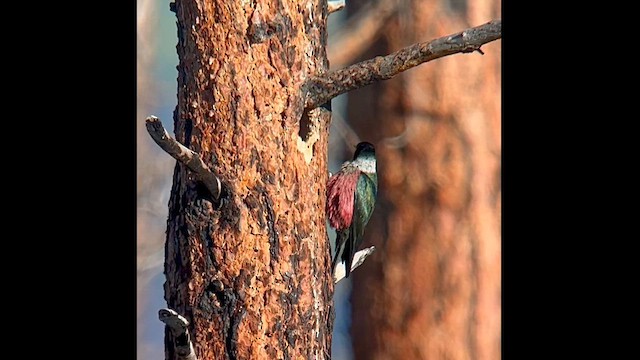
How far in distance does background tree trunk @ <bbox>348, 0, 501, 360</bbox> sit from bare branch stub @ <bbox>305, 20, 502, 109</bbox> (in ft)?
5.95

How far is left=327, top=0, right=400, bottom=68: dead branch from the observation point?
4207mm

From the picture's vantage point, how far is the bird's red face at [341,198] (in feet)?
9.64

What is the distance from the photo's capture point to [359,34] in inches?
167

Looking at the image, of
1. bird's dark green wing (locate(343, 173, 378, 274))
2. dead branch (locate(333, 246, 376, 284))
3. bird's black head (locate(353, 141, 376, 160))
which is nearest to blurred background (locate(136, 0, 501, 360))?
bird's black head (locate(353, 141, 376, 160))

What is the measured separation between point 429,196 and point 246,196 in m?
1.92

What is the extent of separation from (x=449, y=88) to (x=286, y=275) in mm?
2017

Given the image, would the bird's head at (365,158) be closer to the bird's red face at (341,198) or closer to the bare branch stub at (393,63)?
the bird's red face at (341,198)

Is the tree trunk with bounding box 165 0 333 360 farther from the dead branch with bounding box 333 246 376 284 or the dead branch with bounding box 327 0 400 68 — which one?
the dead branch with bounding box 327 0 400 68

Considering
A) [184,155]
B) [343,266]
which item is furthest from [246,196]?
[343,266]

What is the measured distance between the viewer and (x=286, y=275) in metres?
2.24

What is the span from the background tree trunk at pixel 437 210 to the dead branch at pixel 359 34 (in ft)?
0.33
